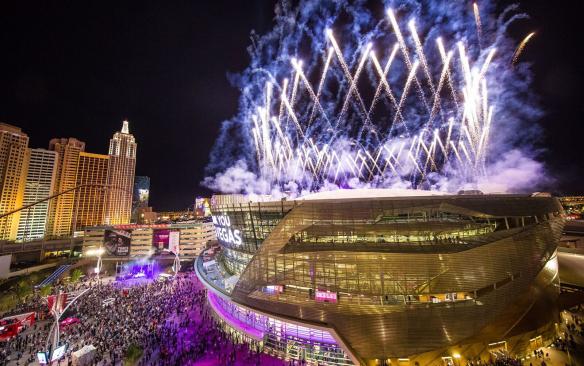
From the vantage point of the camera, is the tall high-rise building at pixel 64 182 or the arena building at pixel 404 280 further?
the tall high-rise building at pixel 64 182

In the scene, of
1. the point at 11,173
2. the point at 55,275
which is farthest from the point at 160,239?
the point at 11,173

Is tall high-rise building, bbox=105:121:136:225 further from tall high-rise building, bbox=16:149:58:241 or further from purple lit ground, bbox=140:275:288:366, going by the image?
purple lit ground, bbox=140:275:288:366

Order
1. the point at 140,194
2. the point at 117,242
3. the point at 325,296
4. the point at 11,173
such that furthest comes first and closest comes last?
the point at 140,194 < the point at 11,173 < the point at 117,242 < the point at 325,296

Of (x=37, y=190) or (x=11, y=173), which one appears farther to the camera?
(x=37, y=190)

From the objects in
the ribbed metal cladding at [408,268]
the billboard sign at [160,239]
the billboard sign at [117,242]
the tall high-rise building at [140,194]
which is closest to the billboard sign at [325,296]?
the ribbed metal cladding at [408,268]

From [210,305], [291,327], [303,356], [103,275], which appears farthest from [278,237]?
[103,275]

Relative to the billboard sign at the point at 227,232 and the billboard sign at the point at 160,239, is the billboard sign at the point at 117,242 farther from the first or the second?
the billboard sign at the point at 227,232

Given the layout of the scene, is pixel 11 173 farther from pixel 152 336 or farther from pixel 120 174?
pixel 152 336
